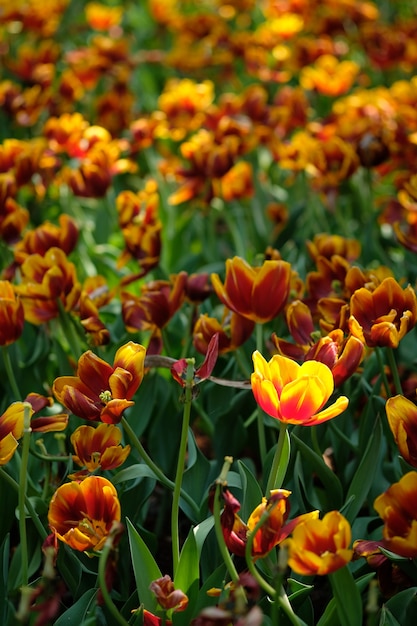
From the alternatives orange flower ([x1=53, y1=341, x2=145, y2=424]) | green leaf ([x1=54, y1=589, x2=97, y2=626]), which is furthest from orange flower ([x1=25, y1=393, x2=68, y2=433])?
green leaf ([x1=54, y1=589, x2=97, y2=626])

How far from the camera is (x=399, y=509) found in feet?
3.48

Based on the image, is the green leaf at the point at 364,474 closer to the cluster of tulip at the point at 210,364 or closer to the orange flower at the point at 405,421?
the cluster of tulip at the point at 210,364

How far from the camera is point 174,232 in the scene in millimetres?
2635

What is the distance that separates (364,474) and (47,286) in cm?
66

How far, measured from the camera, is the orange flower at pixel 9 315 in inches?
56.5

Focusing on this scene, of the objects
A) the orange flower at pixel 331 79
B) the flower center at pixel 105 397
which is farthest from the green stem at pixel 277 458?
the orange flower at pixel 331 79

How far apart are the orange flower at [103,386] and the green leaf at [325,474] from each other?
282mm

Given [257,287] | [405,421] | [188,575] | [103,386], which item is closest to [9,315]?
[103,386]

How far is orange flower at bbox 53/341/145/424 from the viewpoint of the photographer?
1.17 m

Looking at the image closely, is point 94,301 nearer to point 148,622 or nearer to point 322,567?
point 148,622

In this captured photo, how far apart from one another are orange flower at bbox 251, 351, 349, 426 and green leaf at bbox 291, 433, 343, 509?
0.21 metres

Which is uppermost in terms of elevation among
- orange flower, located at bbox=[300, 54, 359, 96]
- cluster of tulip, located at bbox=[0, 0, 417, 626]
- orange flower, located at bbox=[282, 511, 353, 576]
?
orange flower, located at bbox=[282, 511, 353, 576]

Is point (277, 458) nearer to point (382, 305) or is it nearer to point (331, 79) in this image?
point (382, 305)

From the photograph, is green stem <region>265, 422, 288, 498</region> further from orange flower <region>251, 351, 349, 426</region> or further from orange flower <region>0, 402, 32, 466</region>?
orange flower <region>0, 402, 32, 466</region>
